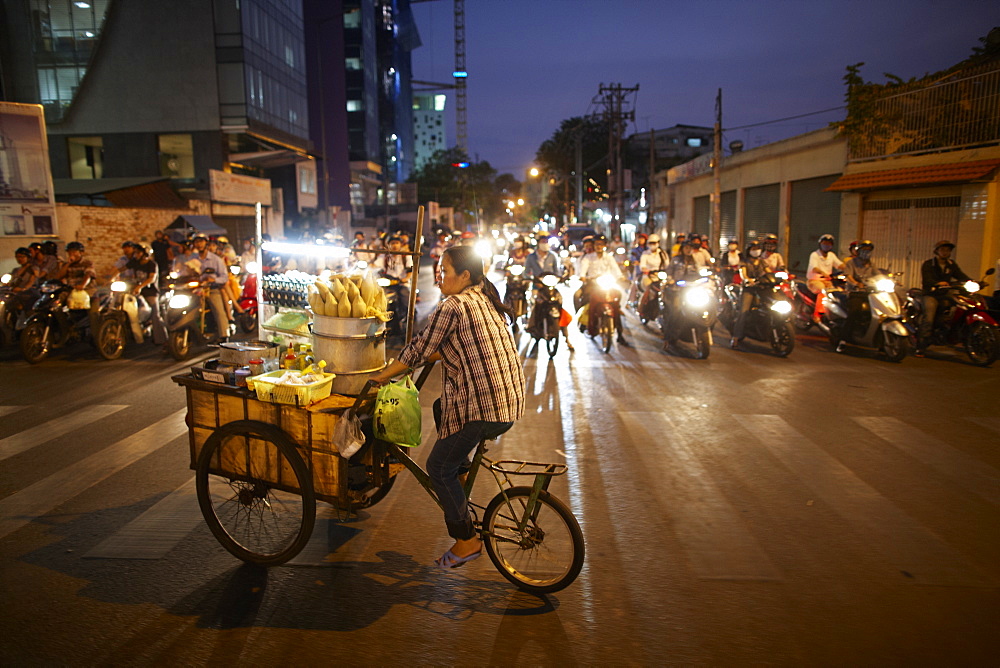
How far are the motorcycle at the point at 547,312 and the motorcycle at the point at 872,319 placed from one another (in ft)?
15.6

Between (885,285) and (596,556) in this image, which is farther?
(885,285)

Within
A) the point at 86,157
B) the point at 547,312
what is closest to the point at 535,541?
the point at 547,312

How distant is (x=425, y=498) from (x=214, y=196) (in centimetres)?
2882

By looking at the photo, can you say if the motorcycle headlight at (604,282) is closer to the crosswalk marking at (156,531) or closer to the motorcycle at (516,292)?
the motorcycle at (516,292)

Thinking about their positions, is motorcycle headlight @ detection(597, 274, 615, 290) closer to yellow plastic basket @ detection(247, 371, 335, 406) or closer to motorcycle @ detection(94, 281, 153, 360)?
motorcycle @ detection(94, 281, 153, 360)

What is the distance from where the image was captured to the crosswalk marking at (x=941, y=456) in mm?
5559

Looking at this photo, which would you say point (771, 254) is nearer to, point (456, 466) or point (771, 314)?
point (771, 314)

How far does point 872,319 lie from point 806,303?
2.13m

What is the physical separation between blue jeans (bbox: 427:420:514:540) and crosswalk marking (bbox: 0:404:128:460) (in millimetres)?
4732

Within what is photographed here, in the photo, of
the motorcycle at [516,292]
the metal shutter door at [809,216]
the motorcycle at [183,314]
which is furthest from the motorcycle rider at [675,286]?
the metal shutter door at [809,216]

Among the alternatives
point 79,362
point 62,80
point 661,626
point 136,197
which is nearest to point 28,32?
point 62,80

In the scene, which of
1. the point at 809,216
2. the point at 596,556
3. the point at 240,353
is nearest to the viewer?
the point at 596,556

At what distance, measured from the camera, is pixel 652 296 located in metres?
14.1

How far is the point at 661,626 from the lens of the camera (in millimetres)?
3604
